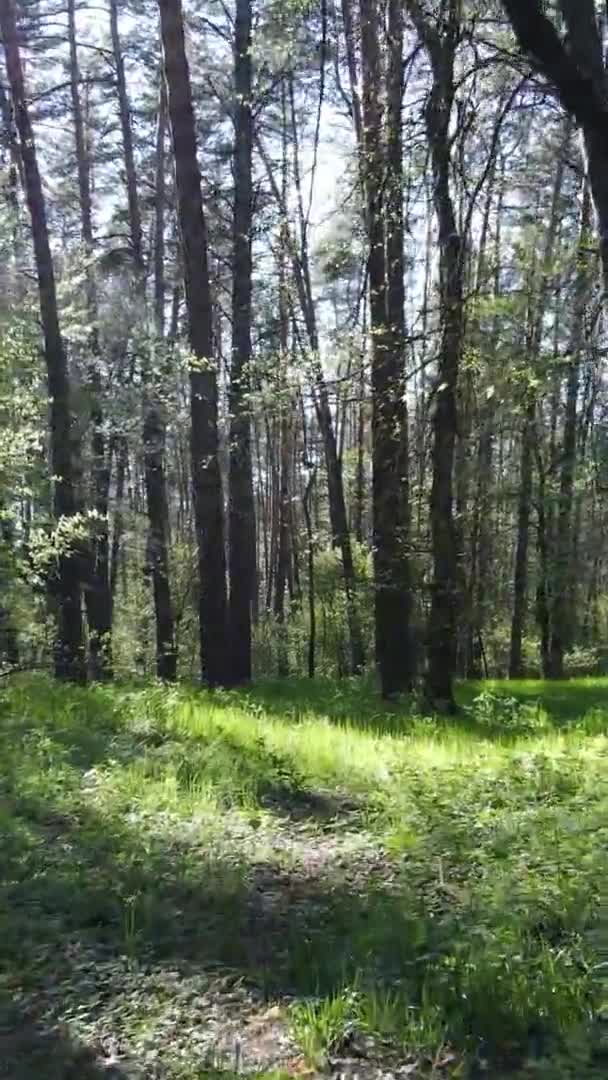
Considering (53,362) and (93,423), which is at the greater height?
(53,362)

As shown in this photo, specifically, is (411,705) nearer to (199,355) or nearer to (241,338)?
(199,355)

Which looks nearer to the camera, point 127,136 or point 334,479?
point 127,136

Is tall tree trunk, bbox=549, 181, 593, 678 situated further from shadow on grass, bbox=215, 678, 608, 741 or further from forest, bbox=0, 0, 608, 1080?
shadow on grass, bbox=215, 678, 608, 741

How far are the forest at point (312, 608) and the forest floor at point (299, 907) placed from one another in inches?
0.7

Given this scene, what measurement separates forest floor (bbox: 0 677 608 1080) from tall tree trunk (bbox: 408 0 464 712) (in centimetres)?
213

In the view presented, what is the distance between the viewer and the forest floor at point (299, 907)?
3041mm

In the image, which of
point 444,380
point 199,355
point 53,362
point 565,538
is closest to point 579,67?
point 444,380

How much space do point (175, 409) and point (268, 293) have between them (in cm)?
844

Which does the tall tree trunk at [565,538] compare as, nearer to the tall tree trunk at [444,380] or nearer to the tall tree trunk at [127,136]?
the tall tree trunk at [444,380]

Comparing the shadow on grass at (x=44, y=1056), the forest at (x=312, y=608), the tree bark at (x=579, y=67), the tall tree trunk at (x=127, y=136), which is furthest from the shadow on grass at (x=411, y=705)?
the tall tree trunk at (x=127, y=136)

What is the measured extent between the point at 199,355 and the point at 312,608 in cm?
1050

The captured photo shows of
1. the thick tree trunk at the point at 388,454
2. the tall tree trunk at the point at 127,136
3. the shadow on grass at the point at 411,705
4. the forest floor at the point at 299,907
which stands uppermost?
the tall tree trunk at the point at 127,136


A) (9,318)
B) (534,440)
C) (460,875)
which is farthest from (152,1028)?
(534,440)

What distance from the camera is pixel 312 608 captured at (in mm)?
20844
